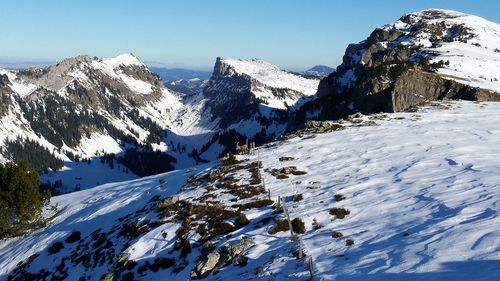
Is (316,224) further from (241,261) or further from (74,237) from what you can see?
(74,237)

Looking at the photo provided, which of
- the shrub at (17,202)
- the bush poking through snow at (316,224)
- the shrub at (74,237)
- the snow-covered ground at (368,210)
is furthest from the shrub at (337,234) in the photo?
the shrub at (17,202)

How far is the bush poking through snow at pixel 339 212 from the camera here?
91.5ft

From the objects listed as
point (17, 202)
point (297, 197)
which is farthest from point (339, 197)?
point (17, 202)

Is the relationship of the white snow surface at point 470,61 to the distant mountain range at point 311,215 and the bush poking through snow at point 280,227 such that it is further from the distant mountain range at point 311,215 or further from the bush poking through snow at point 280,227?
the bush poking through snow at point 280,227

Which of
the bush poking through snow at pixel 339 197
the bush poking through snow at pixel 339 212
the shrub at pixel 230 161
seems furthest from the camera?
the shrub at pixel 230 161

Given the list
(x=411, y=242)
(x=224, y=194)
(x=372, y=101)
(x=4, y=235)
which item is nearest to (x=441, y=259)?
(x=411, y=242)

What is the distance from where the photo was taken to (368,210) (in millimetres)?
28016

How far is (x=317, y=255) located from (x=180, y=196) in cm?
2117

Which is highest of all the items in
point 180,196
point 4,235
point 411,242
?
point 411,242

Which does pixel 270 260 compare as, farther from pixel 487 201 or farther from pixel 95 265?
pixel 95 265

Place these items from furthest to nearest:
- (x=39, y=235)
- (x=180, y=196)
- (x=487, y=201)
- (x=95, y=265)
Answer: (x=39, y=235)
(x=180, y=196)
(x=95, y=265)
(x=487, y=201)

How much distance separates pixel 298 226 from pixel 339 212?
3026mm

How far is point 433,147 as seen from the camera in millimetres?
41906

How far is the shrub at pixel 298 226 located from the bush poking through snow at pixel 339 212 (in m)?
2.28
